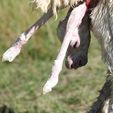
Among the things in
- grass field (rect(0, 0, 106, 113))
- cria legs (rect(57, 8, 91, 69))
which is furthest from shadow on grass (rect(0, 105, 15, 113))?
cria legs (rect(57, 8, 91, 69))

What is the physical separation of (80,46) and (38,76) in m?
2.62

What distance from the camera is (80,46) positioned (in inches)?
123

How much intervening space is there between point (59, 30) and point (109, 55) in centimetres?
29

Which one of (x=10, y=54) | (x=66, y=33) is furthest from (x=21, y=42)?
(x=66, y=33)

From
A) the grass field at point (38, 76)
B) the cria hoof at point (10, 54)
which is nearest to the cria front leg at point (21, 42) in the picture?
the cria hoof at point (10, 54)

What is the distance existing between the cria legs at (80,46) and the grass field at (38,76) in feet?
2.95

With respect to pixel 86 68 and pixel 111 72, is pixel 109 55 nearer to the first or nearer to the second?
A: pixel 111 72

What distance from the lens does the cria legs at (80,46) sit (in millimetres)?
3080

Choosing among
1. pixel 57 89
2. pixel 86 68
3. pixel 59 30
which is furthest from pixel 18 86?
pixel 59 30

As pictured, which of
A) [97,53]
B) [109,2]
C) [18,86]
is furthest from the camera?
[97,53]

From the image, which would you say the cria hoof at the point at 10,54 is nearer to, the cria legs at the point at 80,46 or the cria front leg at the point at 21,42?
the cria front leg at the point at 21,42

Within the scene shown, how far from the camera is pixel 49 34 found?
6852 mm

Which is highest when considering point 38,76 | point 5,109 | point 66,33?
point 38,76

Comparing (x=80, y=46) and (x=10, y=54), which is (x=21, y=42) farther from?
(x=80, y=46)
